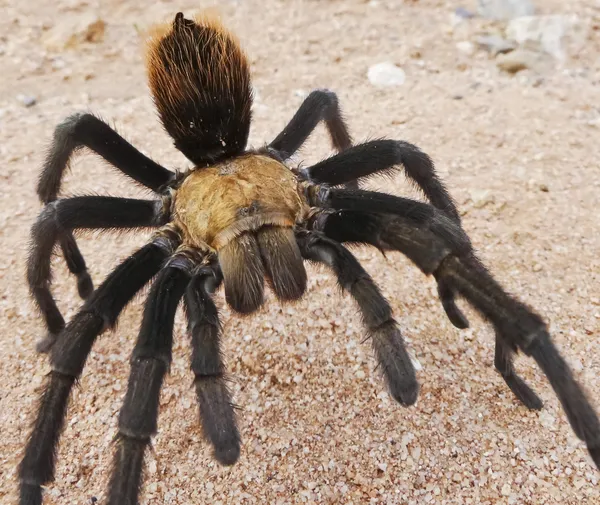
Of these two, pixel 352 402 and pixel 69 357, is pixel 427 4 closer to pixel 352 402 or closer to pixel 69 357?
pixel 352 402

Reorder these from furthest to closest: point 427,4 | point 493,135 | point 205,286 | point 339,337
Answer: point 427,4, point 493,135, point 339,337, point 205,286

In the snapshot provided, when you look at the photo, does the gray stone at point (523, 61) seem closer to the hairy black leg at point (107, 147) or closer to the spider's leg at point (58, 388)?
the hairy black leg at point (107, 147)

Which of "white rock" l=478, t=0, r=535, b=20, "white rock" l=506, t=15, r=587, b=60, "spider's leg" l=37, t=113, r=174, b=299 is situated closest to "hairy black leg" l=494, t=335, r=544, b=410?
"spider's leg" l=37, t=113, r=174, b=299

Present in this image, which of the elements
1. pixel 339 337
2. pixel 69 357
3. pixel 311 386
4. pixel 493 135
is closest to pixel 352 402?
pixel 311 386

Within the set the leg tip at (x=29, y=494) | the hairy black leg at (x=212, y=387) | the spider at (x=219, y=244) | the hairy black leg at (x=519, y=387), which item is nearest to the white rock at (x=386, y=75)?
the spider at (x=219, y=244)

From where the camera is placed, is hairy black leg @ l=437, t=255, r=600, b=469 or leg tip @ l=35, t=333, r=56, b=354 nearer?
hairy black leg @ l=437, t=255, r=600, b=469

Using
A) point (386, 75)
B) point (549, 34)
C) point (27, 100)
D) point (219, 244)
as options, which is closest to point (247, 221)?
point (219, 244)

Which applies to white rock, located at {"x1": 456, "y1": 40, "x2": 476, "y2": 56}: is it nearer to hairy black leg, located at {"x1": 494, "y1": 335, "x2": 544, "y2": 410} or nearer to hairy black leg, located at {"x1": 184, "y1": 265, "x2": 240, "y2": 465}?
hairy black leg, located at {"x1": 494, "y1": 335, "x2": 544, "y2": 410}
